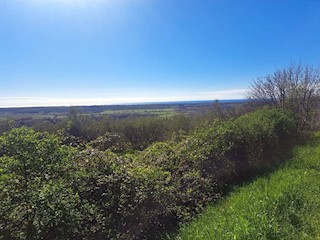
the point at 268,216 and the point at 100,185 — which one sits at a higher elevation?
the point at 100,185

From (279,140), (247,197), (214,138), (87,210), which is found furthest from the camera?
(279,140)

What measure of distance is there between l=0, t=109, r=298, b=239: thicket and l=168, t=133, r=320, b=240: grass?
0.77 meters

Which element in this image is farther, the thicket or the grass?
the grass

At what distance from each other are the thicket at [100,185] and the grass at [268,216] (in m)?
0.77

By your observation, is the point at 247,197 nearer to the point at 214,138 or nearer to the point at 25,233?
the point at 214,138

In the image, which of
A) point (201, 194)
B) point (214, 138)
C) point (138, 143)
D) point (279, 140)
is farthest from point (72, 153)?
point (138, 143)

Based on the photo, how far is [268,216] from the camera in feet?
14.7

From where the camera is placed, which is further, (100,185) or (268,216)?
(100,185)

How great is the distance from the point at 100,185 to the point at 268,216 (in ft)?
10.8

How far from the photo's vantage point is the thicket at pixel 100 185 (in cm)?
345

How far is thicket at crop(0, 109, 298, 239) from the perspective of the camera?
3.45 metres

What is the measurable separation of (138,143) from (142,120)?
10.4ft

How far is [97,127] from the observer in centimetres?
2928

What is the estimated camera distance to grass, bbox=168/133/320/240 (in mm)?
3965
